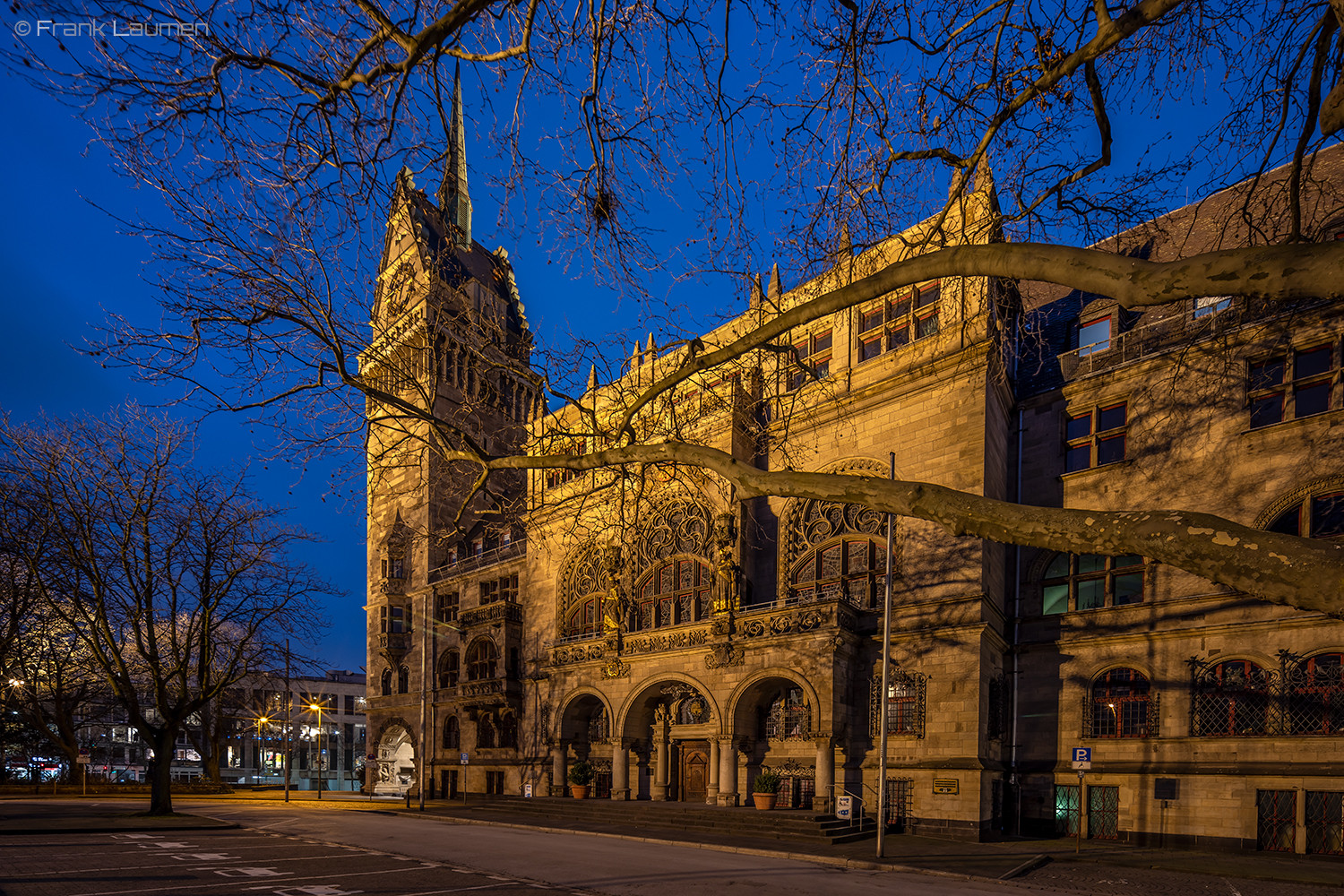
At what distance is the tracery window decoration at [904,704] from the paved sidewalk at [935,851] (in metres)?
2.71

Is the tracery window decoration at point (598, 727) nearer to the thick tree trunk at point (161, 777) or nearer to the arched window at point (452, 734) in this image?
the arched window at point (452, 734)

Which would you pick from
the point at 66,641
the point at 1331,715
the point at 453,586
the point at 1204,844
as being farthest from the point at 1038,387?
the point at 66,641

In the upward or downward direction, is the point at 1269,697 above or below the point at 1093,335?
below

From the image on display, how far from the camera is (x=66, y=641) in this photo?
3850 centimetres

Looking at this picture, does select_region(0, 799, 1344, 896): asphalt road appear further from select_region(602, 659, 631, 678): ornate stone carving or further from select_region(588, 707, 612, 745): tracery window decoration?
select_region(588, 707, 612, 745): tracery window decoration

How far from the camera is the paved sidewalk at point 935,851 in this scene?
15531mm

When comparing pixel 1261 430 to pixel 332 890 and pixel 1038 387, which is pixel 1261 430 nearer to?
pixel 1038 387

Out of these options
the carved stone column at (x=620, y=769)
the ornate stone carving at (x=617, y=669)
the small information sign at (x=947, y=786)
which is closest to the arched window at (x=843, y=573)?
the small information sign at (x=947, y=786)

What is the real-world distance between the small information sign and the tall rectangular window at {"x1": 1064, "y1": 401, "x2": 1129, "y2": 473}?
9840 mm

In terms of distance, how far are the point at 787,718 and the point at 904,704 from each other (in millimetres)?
4994

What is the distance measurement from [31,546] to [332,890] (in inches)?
993

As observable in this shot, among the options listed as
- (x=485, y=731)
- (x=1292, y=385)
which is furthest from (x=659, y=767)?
(x=1292, y=385)

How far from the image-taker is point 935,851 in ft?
58.3

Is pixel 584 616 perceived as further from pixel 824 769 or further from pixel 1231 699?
pixel 1231 699
